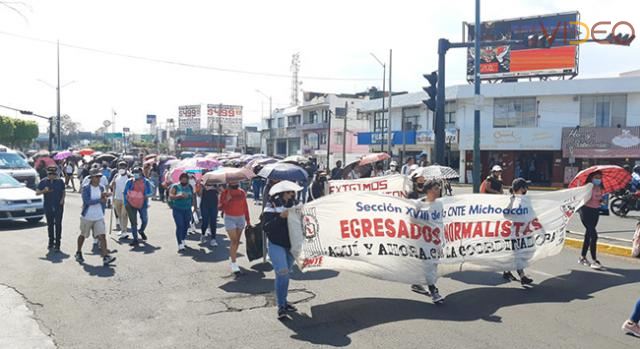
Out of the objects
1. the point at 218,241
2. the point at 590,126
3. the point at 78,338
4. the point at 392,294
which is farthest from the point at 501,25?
the point at 78,338

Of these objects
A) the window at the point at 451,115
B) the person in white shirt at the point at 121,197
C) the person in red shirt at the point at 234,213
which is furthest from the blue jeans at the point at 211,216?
the window at the point at 451,115

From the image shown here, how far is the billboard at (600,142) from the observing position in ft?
108

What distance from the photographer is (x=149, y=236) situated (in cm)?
1266

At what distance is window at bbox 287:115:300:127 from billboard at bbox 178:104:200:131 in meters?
26.6

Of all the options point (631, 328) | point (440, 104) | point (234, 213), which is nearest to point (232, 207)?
point (234, 213)

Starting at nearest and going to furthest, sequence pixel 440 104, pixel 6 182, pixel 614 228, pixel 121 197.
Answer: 1. pixel 121 197
2. pixel 440 104
3. pixel 614 228
4. pixel 6 182

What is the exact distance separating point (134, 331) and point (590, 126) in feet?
117

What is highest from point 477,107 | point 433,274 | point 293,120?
point 293,120

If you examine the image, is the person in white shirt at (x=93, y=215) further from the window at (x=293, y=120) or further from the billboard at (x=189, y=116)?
the billboard at (x=189, y=116)

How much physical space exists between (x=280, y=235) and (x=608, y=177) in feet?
20.8

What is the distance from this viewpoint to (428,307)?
22.3ft

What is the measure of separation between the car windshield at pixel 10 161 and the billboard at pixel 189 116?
69.8 m

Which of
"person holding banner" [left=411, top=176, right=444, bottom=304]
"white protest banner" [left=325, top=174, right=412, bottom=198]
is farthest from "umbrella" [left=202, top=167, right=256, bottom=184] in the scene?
"person holding banner" [left=411, top=176, right=444, bottom=304]

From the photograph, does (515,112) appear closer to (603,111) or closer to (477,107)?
(603,111)
